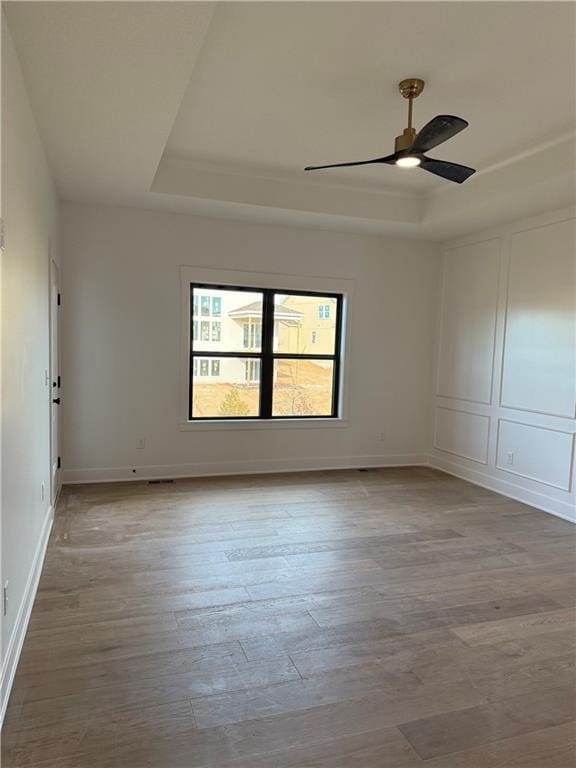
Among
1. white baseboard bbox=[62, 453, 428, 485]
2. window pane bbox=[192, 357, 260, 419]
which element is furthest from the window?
white baseboard bbox=[62, 453, 428, 485]

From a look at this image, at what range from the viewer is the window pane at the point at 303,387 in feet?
18.3

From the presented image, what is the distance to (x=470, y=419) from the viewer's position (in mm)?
5488

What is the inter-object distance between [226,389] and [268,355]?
1.90 ft

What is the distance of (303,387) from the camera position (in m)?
5.69

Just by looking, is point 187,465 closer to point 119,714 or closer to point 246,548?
point 246,548

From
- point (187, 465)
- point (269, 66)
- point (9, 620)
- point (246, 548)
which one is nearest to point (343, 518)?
point (246, 548)

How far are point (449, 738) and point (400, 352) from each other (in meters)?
4.49

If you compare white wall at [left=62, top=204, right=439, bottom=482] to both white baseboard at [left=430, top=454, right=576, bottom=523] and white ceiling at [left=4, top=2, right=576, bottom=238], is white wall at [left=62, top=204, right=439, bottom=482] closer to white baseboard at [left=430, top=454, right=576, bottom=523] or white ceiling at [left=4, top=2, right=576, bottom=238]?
white ceiling at [left=4, top=2, right=576, bottom=238]

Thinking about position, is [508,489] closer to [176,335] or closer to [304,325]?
[304,325]

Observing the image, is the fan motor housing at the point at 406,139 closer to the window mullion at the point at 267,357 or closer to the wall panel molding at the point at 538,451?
the window mullion at the point at 267,357

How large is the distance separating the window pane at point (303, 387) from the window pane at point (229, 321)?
428 millimetres

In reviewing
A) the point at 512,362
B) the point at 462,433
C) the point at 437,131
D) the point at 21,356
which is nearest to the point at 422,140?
the point at 437,131

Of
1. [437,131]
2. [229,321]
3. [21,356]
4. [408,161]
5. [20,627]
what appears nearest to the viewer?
[20,627]

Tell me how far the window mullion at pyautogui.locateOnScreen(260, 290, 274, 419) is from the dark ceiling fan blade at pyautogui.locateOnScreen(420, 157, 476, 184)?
8.22 ft
